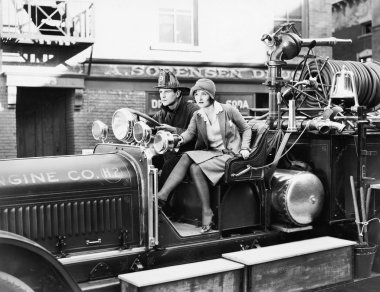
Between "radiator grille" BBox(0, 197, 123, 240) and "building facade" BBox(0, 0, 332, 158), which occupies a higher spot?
"building facade" BBox(0, 0, 332, 158)

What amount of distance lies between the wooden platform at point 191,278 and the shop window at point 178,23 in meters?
9.20

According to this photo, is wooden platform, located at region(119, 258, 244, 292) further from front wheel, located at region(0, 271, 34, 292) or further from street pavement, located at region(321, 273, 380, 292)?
street pavement, located at region(321, 273, 380, 292)

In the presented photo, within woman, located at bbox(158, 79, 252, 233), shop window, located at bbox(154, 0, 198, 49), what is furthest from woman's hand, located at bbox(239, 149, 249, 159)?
shop window, located at bbox(154, 0, 198, 49)

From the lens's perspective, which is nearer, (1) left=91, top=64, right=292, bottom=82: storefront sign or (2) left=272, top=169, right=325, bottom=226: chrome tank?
(2) left=272, top=169, right=325, bottom=226: chrome tank

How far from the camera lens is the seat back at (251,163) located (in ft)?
15.3

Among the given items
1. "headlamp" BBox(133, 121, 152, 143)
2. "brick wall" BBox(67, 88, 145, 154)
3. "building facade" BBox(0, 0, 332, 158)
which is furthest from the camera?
"brick wall" BBox(67, 88, 145, 154)

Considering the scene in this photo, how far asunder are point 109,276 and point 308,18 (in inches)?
457

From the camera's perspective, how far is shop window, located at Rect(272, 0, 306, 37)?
14.0 metres

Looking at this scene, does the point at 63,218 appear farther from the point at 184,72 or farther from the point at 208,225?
the point at 184,72

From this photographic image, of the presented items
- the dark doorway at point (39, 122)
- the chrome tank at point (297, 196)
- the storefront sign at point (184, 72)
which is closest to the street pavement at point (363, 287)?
the chrome tank at point (297, 196)

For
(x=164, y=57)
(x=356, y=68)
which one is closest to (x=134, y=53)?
(x=164, y=57)

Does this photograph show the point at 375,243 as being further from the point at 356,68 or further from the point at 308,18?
the point at 308,18

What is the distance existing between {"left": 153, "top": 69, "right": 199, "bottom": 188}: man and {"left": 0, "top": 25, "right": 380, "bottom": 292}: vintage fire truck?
27 cm

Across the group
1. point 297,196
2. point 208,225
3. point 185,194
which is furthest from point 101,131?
point 297,196
